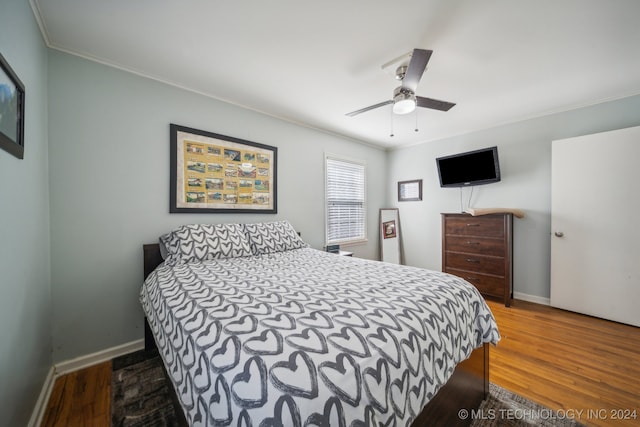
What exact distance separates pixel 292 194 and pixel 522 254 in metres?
3.22

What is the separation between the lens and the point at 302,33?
171 cm

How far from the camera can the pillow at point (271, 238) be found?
2436 millimetres

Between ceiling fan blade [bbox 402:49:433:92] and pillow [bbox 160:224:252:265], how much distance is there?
196 cm

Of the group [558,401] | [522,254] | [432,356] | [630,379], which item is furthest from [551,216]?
[432,356]

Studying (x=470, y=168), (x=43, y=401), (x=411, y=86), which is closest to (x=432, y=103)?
(x=411, y=86)

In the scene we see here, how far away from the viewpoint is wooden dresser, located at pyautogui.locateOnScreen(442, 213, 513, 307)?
303 cm

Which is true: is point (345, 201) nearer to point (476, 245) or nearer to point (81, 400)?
point (476, 245)

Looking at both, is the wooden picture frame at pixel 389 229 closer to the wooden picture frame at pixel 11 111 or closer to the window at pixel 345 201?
the window at pixel 345 201

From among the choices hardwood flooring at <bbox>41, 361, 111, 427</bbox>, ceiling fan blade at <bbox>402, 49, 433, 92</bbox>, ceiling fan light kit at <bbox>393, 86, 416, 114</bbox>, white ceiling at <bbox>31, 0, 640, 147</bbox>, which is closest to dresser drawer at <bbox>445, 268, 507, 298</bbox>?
white ceiling at <bbox>31, 0, 640, 147</bbox>

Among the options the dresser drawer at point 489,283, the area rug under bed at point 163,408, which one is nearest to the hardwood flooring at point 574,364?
the area rug under bed at point 163,408

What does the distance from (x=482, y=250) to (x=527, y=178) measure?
1.15m

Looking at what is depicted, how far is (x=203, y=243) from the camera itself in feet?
6.91

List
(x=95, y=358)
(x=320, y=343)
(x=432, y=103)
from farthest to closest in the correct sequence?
(x=432, y=103) → (x=95, y=358) → (x=320, y=343)

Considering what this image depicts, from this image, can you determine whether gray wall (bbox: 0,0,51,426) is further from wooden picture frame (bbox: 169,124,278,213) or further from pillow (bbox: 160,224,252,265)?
wooden picture frame (bbox: 169,124,278,213)
